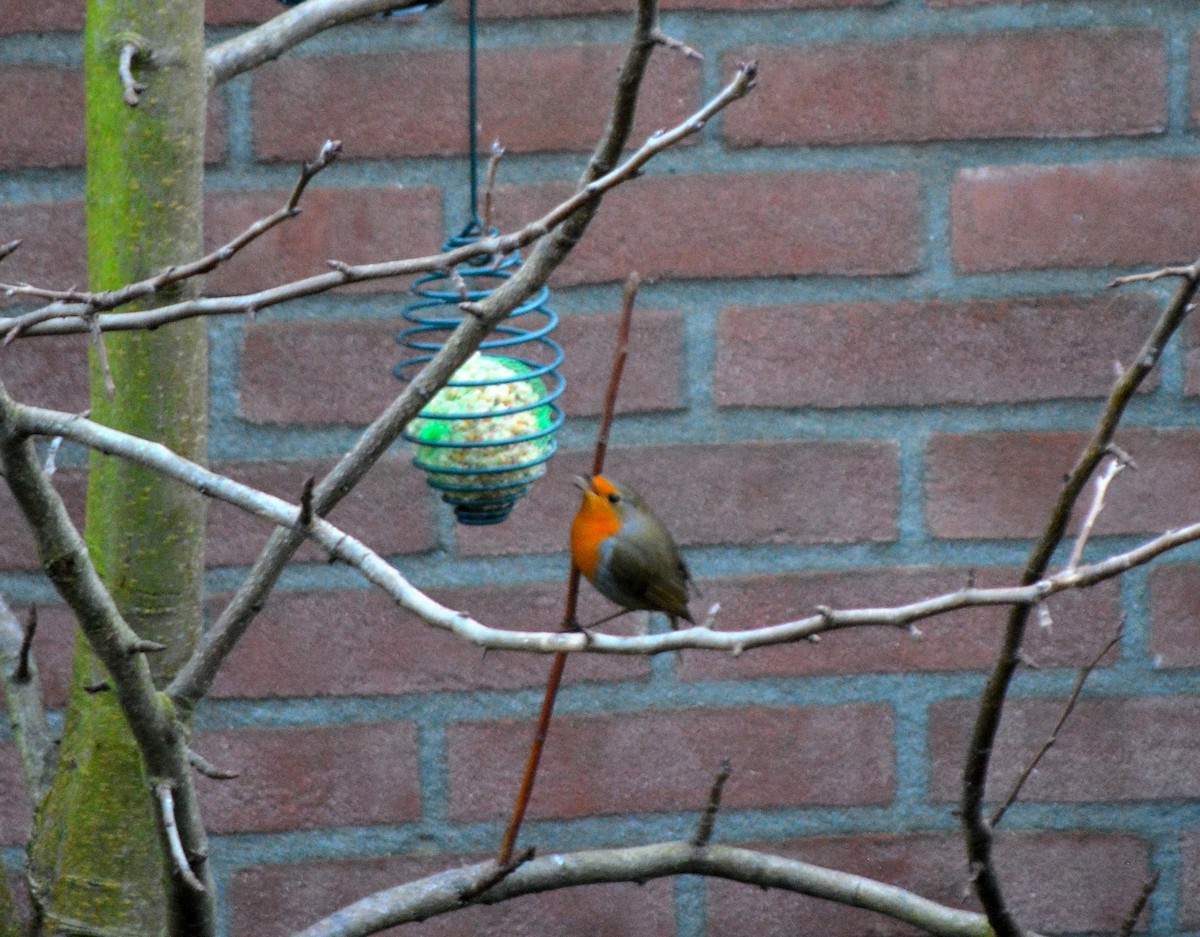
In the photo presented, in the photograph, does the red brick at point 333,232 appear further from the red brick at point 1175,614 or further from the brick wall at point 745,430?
the red brick at point 1175,614

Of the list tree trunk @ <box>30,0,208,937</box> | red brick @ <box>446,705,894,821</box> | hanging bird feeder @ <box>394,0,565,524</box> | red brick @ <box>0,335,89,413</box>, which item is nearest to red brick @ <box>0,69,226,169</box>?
red brick @ <box>0,335,89,413</box>

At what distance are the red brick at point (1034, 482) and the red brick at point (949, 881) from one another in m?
0.30

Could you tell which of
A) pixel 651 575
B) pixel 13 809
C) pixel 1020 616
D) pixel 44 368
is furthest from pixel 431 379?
pixel 13 809

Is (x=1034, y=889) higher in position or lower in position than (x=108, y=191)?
lower

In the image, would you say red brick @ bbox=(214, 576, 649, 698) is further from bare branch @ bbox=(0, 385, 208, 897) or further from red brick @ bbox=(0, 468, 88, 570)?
bare branch @ bbox=(0, 385, 208, 897)

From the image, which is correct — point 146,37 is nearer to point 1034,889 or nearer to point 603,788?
point 603,788

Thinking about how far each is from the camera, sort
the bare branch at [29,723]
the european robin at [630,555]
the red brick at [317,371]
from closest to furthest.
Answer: the bare branch at [29,723] < the european robin at [630,555] < the red brick at [317,371]

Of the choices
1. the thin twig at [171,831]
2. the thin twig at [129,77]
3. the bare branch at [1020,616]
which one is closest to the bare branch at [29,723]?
the thin twig at [171,831]

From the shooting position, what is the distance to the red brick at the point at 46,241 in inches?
48.5

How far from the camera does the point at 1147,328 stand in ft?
4.16

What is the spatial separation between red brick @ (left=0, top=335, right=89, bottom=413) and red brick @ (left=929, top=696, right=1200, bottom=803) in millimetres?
820

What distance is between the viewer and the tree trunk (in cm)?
84

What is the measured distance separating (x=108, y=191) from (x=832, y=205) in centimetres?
64

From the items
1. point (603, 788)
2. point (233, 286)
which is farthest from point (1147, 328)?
point (233, 286)
